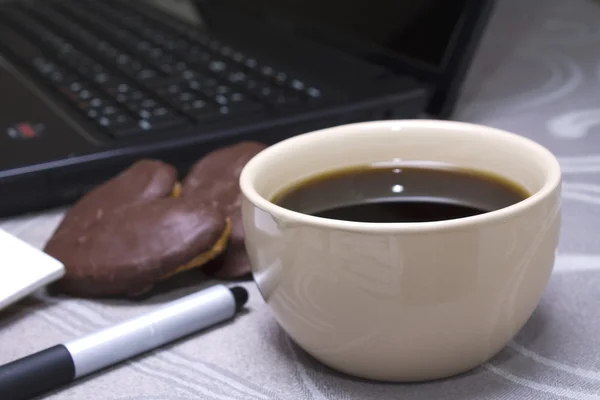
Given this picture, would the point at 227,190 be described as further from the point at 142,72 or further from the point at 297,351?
the point at 142,72

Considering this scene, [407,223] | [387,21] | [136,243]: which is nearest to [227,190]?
[136,243]

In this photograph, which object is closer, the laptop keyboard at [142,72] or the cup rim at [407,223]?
the cup rim at [407,223]

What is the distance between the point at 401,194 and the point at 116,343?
0.15 m

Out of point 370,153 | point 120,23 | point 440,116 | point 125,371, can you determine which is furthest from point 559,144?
point 120,23

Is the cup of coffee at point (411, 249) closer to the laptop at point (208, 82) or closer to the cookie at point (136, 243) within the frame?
the cookie at point (136, 243)

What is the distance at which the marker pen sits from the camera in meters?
0.32

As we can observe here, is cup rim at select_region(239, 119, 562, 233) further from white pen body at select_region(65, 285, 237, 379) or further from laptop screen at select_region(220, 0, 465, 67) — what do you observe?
laptop screen at select_region(220, 0, 465, 67)

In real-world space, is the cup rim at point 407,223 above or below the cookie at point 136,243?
→ above

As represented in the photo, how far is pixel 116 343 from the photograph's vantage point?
342 millimetres

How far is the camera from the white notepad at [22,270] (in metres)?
0.38

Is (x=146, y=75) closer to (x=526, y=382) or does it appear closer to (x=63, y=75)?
(x=63, y=75)

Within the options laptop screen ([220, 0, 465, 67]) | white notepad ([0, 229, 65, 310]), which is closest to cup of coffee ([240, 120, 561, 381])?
white notepad ([0, 229, 65, 310])

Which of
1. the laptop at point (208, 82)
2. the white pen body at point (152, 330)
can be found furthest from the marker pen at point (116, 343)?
the laptop at point (208, 82)

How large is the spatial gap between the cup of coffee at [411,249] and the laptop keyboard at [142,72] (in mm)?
208
